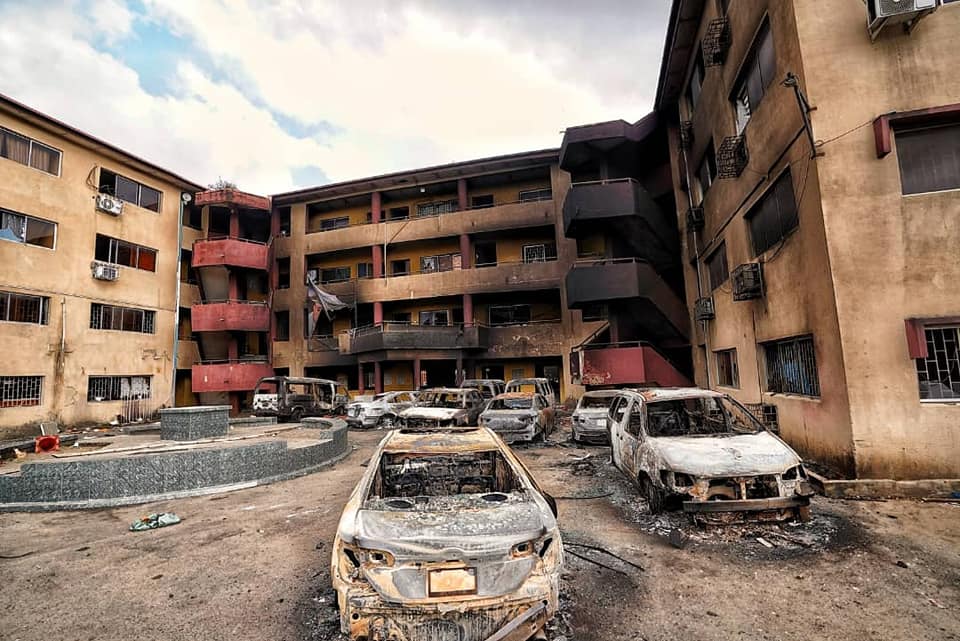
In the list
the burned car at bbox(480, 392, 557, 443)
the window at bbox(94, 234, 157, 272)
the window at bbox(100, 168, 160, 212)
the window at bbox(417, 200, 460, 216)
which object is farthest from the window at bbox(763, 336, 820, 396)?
the window at bbox(100, 168, 160, 212)

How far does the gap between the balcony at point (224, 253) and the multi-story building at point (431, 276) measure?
7.78 ft

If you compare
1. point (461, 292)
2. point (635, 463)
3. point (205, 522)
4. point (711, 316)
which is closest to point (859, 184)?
point (635, 463)

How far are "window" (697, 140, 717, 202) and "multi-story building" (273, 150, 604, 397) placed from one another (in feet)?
24.9

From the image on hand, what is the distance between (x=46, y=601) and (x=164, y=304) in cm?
2261

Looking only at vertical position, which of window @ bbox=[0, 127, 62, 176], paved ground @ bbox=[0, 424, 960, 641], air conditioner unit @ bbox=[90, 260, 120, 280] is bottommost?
paved ground @ bbox=[0, 424, 960, 641]

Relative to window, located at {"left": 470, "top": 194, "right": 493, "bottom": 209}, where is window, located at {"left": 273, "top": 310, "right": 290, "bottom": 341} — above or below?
below

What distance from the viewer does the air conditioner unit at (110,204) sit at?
65.6ft

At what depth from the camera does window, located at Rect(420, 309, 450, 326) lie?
25672 mm

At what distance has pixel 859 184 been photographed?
290 inches

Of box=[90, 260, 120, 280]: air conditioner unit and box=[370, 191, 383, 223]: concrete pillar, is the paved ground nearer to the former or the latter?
box=[90, 260, 120, 280]: air conditioner unit

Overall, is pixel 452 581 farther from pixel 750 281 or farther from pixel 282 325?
pixel 282 325

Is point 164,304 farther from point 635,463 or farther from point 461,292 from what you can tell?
point 635,463

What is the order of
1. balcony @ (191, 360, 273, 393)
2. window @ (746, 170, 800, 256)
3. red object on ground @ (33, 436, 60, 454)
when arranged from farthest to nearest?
balcony @ (191, 360, 273, 393)
red object on ground @ (33, 436, 60, 454)
window @ (746, 170, 800, 256)

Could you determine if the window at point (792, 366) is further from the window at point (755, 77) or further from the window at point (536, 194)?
the window at point (536, 194)
